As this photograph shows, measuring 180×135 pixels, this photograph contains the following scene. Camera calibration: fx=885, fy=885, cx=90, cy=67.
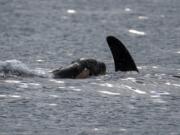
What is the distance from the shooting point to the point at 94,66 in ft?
80.2

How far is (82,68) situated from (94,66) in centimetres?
45

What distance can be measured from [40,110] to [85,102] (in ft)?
4.91

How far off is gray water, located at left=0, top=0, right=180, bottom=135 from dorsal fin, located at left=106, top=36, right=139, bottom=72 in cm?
35

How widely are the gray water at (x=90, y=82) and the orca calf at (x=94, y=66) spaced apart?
0.35 m

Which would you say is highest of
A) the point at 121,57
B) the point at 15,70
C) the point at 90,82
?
the point at 121,57

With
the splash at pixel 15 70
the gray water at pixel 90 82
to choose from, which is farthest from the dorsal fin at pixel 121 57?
the splash at pixel 15 70

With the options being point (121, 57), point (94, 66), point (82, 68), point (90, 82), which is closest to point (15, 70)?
point (82, 68)

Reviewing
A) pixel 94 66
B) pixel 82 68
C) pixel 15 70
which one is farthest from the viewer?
pixel 94 66

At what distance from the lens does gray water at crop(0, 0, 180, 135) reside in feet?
59.6

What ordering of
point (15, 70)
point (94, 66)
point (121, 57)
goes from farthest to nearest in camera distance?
point (121, 57) < point (94, 66) < point (15, 70)

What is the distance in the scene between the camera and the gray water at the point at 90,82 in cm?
1817

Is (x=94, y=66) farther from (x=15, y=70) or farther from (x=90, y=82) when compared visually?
(x=15, y=70)

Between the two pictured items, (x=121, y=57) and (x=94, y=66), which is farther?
(x=121, y=57)

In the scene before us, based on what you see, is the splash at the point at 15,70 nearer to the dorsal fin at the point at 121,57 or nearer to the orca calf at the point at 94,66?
the orca calf at the point at 94,66
